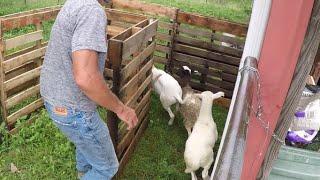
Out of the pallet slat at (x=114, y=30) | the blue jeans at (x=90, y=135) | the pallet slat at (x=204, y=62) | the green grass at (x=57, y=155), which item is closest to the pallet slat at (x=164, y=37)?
the pallet slat at (x=204, y=62)

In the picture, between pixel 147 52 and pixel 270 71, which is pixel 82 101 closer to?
pixel 270 71

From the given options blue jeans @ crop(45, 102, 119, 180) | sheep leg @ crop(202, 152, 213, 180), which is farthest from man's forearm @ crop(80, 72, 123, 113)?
sheep leg @ crop(202, 152, 213, 180)

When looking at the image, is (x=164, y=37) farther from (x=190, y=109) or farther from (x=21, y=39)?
(x=21, y=39)

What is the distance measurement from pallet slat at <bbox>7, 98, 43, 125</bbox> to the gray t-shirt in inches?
82.1

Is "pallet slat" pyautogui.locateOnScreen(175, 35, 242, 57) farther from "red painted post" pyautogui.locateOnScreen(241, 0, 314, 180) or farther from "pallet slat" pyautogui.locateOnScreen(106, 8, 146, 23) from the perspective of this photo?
"red painted post" pyautogui.locateOnScreen(241, 0, 314, 180)

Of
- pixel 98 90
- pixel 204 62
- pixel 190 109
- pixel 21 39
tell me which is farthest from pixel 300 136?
pixel 21 39

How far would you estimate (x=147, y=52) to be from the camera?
4.91 meters

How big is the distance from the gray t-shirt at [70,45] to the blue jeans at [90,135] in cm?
7

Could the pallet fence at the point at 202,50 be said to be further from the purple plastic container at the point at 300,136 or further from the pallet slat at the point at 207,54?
the purple plastic container at the point at 300,136

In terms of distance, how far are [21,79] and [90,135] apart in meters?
2.28

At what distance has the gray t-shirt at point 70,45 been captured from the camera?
2.46 metres

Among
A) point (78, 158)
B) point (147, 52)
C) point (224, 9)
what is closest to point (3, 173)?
point (78, 158)

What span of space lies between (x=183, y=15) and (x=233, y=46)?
3.42 feet

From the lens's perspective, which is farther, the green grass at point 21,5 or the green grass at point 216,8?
the green grass at point 216,8
